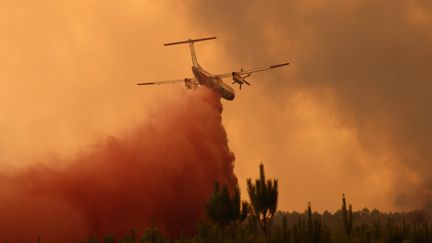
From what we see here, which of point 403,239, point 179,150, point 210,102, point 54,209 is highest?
point 210,102


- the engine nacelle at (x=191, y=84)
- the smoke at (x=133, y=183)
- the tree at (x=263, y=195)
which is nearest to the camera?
the tree at (x=263, y=195)

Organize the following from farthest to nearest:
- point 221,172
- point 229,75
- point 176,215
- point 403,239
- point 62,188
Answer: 1. point 229,75
2. point 221,172
3. point 176,215
4. point 62,188
5. point 403,239

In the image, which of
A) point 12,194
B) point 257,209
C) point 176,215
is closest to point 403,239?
point 257,209

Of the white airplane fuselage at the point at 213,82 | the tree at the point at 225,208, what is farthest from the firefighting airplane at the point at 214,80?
the tree at the point at 225,208

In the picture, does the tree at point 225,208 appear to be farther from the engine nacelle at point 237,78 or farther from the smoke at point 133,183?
the engine nacelle at point 237,78

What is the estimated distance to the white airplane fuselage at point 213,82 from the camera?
85.0 m

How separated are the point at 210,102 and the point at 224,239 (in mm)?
35508

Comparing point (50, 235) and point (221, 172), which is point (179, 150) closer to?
point (221, 172)

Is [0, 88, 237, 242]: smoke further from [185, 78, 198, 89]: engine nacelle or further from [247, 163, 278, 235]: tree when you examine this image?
[247, 163, 278, 235]: tree

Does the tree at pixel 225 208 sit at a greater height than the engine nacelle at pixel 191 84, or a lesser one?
lesser

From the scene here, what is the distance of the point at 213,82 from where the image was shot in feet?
281

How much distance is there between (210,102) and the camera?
A: 86125 mm

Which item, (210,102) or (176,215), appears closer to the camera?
(176,215)

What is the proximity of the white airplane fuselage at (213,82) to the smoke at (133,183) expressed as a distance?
3.56 ft
